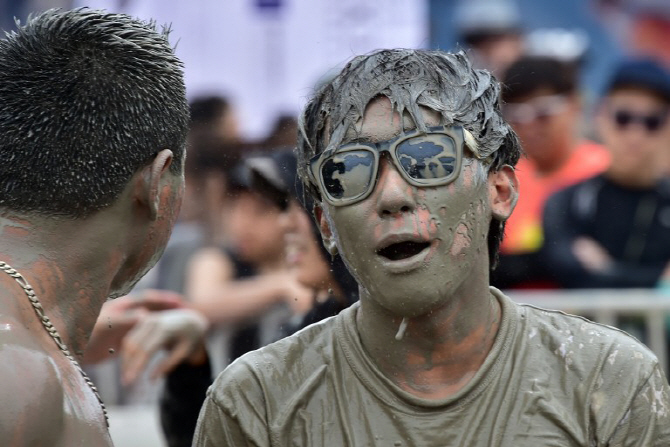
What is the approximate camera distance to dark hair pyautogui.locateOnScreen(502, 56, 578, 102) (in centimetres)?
707

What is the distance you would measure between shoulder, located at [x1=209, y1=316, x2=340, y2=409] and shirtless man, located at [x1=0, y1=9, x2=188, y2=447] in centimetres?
45

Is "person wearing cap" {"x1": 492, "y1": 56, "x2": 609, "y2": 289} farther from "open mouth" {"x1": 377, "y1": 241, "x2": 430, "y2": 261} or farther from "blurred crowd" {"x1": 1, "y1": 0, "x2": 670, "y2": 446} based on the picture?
"open mouth" {"x1": 377, "y1": 241, "x2": 430, "y2": 261}

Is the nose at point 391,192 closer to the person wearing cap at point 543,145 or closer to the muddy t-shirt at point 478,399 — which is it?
the muddy t-shirt at point 478,399

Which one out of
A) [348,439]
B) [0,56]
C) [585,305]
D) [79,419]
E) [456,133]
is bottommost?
[585,305]

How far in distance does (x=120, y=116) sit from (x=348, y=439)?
1113mm

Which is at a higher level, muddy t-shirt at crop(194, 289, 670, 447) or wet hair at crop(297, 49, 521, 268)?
wet hair at crop(297, 49, 521, 268)

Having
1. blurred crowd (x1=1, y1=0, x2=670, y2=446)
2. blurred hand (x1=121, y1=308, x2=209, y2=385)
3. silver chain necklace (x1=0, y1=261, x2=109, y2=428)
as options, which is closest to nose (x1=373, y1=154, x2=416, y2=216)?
silver chain necklace (x1=0, y1=261, x2=109, y2=428)

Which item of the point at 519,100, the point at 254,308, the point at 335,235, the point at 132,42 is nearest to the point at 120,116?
the point at 132,42

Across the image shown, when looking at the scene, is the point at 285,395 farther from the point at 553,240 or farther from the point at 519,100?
the point at 519,100

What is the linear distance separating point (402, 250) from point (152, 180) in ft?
2.39

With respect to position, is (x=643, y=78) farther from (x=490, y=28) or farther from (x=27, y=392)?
(x=27, y=392)

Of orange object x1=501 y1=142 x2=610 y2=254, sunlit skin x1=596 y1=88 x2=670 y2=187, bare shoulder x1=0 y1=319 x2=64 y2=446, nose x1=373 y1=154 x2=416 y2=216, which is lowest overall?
orange object x1=501 y1=142 x2=610 y2=254

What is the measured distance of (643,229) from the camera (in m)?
7.03

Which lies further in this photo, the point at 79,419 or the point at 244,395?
the point at 244,395
